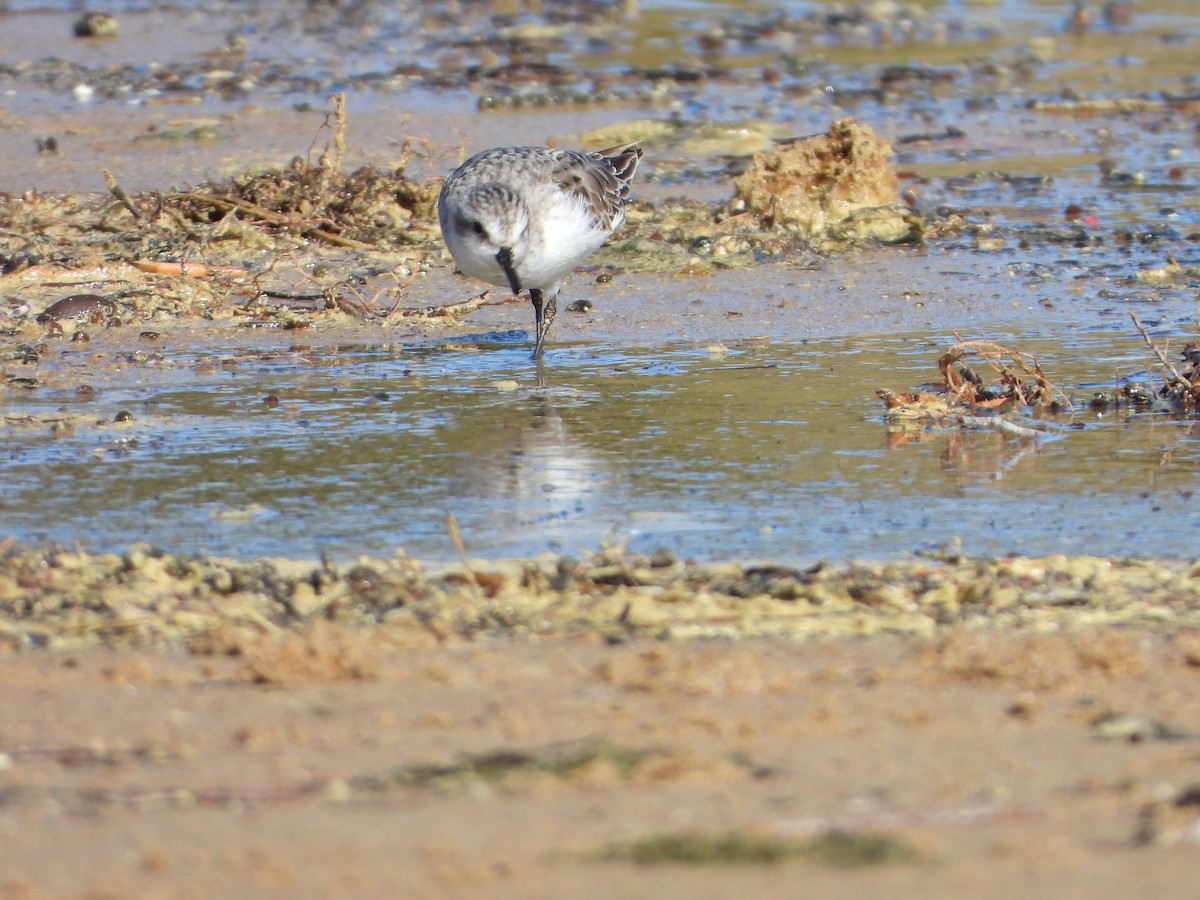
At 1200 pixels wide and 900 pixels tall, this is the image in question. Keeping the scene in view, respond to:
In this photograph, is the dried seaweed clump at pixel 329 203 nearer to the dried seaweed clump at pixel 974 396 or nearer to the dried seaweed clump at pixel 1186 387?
the dried seaweed clump at pixel 974 396

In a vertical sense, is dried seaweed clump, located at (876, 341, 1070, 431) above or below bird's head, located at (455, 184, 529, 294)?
below

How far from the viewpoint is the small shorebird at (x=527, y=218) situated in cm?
681

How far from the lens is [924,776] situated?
3.08 m

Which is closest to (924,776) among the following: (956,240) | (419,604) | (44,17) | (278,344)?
(419,604)

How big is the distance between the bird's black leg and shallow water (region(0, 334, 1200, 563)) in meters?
0.16

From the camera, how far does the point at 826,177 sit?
31.1 feet

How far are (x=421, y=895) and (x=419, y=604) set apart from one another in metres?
1.56

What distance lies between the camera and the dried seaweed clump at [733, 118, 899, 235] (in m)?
9.38

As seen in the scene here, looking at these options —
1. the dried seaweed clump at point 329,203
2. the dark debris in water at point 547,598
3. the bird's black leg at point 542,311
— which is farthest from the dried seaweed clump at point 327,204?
the dark debris in water at point 547,598

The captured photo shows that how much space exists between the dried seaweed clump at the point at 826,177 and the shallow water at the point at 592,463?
7.63ft

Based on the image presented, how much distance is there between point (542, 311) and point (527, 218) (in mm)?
511

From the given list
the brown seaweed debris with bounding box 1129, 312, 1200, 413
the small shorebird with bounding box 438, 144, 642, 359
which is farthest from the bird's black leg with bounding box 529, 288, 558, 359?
the brown seaweed debris with bounding box 1129, 312, 1200, 413

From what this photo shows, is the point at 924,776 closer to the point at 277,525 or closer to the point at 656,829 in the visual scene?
the point at 656,829

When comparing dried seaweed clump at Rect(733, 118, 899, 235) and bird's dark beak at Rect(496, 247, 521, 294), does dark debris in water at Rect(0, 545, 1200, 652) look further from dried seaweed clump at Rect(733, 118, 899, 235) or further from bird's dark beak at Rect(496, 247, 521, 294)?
dried seaweed clump at Rect(733, 118, 899, 235)
